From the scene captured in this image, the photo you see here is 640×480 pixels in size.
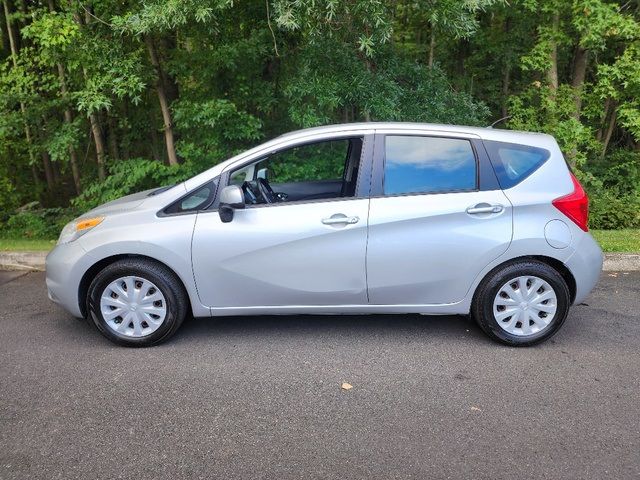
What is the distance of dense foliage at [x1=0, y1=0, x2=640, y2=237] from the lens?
650 centimetres

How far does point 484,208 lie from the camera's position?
4031mm

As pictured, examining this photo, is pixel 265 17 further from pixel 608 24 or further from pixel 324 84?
pixel 608 24

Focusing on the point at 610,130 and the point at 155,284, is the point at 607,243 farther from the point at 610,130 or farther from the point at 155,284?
the point at 155,284

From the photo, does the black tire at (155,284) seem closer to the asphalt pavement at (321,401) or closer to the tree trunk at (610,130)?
the asphalt pavement at (321,401)

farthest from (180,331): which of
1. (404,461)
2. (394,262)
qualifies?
(404,461)

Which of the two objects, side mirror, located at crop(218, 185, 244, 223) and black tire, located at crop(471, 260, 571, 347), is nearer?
side mirror, located at crop(218, 185, 244, 223)

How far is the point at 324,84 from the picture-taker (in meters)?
6.69

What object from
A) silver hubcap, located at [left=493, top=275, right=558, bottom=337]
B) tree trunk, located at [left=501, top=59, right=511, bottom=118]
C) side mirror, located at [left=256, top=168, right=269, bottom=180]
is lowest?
silver hubcap, located at [left=493, top=275, right=558, bottom=337]

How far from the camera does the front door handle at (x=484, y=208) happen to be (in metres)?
4.03

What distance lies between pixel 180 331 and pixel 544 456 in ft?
9.60

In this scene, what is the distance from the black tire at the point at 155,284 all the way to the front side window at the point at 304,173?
888mm

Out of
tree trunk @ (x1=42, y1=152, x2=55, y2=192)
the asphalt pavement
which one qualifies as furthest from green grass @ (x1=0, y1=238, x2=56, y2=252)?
tree trunk @ (x1=42, y1=152, x2=55, y2=192)

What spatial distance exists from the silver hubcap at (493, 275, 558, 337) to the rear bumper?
0.75 feet

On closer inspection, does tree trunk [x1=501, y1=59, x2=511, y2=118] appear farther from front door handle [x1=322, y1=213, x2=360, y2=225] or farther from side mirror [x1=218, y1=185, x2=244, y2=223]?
side mirror [x1=218, y1=185, x2=244, y2=223]
